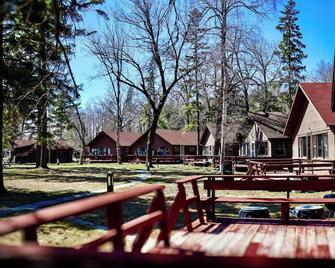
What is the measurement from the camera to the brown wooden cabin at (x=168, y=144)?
70081 millimetres

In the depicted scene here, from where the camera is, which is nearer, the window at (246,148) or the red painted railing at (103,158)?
the window at (246,148)

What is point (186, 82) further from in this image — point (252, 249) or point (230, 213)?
point (252, 249)

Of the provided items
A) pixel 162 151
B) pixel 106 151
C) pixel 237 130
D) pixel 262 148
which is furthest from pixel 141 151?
pixel 262 148

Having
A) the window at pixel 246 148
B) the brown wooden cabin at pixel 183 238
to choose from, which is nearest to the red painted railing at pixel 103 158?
the window at pixel 246 148

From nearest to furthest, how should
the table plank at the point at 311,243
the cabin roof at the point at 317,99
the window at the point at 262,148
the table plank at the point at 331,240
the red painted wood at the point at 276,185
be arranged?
the table plank at the point at 311,243
the table plank at the point at 331,240
the red painted wood at the point at 276,185
the cabin roof at the point at 317,99
the window at the point at 262,148

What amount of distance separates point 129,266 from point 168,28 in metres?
36.1

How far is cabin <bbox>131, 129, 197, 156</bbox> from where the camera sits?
70125 millimetres

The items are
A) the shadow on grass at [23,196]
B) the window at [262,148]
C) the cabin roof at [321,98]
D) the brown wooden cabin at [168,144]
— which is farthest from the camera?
the brown wooden cabin at [168,144]

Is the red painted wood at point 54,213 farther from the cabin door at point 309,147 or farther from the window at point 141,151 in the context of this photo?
the window at point 141,151

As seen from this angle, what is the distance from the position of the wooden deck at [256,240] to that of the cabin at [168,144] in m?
60.7

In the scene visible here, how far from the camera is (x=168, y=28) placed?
122ft

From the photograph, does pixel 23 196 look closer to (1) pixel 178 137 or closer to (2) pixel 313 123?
(2) pixel 313 123

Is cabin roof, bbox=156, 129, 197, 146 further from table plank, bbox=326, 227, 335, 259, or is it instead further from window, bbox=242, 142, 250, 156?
table plank, bbox=326, 227, 335, 259

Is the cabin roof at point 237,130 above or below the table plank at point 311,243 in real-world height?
above
